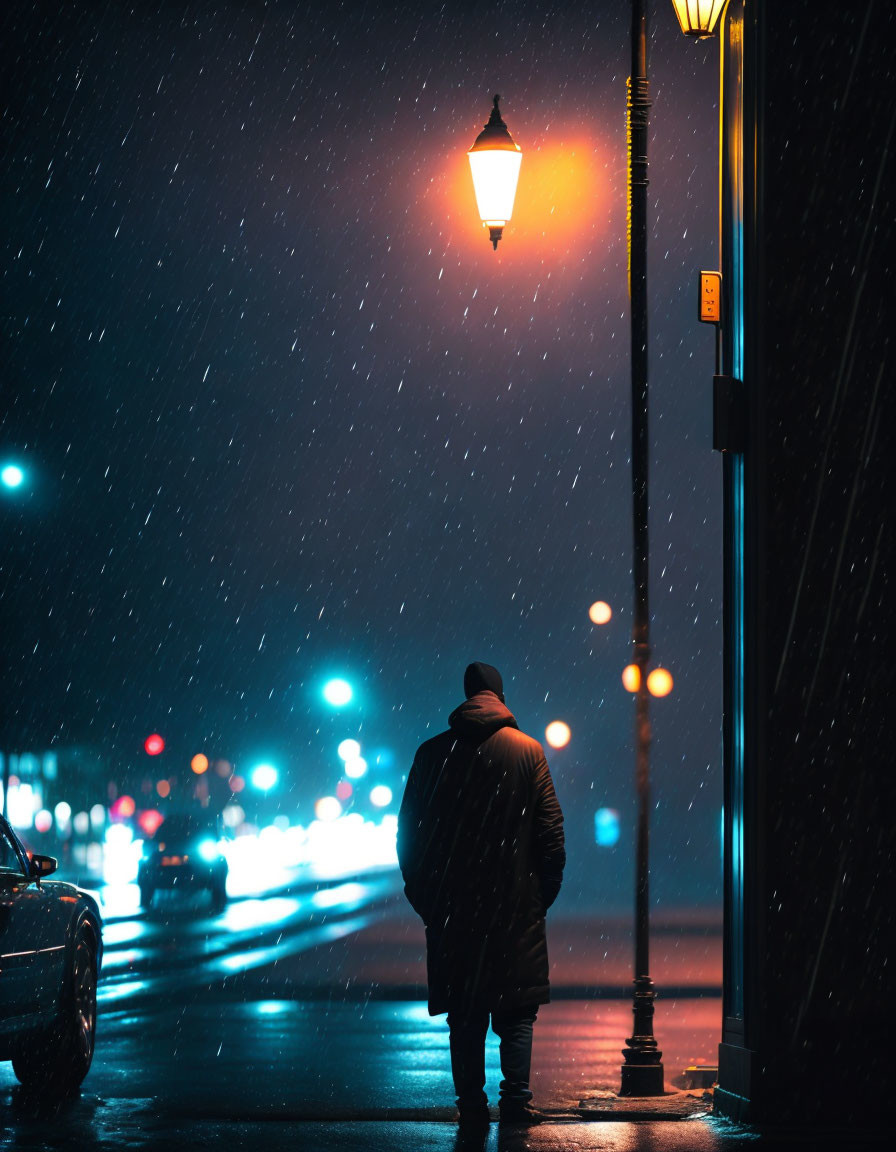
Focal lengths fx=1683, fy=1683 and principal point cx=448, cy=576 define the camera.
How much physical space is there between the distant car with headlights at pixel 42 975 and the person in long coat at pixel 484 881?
2.48 metres

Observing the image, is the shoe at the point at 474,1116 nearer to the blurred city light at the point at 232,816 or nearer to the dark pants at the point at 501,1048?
the dark pants at the point at 501,1048

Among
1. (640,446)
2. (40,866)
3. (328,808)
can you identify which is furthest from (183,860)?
(328,808)

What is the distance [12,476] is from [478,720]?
18327 millimetres

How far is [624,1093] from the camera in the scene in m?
9.31

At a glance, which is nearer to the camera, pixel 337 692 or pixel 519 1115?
pixel 519 1115

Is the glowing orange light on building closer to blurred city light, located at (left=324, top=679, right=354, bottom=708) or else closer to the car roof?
blurred city light, located at (left=324, top=679, right=354, bottom=708)

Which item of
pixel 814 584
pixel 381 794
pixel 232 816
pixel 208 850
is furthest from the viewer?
pixel 381 794

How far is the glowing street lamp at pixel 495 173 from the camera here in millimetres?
10648

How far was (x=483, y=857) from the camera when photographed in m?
7.65

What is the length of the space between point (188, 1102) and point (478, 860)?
2581 mm

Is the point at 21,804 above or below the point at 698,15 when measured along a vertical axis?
below

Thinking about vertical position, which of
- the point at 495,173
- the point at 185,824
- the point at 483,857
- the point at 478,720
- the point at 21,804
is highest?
the point at 495,173

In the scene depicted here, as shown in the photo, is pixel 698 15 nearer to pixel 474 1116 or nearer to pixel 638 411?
pixel 638 411

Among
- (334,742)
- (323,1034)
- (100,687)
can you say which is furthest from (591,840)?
(323,1034)
